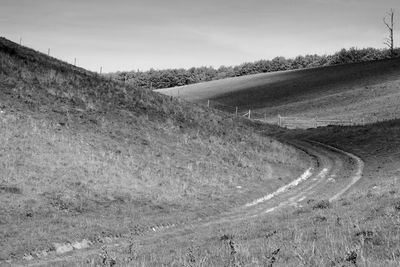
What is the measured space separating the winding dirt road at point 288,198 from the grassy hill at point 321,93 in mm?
35305

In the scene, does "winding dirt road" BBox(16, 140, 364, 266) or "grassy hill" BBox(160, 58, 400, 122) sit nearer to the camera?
"winding dirt road" BBox(16, 140, 364, 266)

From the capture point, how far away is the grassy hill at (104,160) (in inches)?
928

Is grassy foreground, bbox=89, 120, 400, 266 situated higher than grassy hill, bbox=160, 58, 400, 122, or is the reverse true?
grassy hill, bbox=160, 58, 400, 122

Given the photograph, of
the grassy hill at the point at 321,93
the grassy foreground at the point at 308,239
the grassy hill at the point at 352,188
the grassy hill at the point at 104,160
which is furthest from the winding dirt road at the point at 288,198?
the grassy hill at the point at 321,93

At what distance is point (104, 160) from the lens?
112 ft

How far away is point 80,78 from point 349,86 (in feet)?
266

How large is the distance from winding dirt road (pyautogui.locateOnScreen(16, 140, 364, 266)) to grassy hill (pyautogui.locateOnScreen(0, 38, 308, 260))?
3.79 feet

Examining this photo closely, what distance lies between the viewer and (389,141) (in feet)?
179

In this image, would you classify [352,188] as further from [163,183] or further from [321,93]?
[321,93]

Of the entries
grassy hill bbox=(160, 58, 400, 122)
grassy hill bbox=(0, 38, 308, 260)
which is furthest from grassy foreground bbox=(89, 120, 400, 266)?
grassy hill bbox=(160, 58, 400, 122)

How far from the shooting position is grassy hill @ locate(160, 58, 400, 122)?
3684 inches

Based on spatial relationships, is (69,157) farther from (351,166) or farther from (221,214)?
(351,166)

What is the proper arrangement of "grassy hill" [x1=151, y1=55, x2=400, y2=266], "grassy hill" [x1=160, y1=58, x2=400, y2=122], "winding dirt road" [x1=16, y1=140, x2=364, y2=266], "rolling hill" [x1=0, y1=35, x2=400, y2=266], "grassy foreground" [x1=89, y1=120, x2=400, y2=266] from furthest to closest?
"grassy hill" [x1=160, y1=58, x2=400, y2=122]
"winding dirt road" [x1=16, y1=140, x2=364, y2=266]
"rolling hill" [x1=0, y1=35, x2=400, y2=266]
"grassy hill" [x1=151, y1=55, x2=400, y2=266]
"grassy foreground" [x1=89, y1=120, x2=400, y2=266]

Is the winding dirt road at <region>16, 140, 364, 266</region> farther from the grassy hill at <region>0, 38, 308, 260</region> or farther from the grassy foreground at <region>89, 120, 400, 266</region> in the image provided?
the grassy foreground at <region>89, 120, 400, 266</region>
